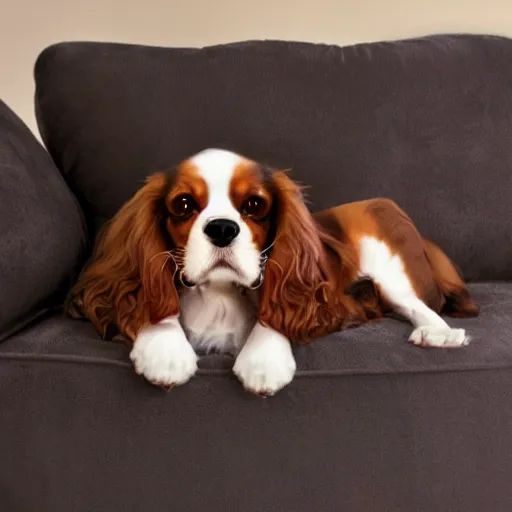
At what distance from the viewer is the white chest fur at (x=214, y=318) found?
1.07 meters

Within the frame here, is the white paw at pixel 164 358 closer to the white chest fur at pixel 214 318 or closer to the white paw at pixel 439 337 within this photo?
the white chest fur at pixel 214 318

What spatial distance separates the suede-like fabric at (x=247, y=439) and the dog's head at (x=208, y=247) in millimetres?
98

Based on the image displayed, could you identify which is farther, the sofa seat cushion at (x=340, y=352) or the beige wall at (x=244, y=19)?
the beige wall at (x=244, y=19)

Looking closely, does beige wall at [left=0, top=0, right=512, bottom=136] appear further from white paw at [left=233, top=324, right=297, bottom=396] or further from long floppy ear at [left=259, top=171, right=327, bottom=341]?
white paw at [left=233, top=324, right=297, bottom=396]

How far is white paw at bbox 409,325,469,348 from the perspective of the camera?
1046 millimetres

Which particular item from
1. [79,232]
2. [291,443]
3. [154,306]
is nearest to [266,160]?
[79,232]

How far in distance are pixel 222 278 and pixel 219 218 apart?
91 mm

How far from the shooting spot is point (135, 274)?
Answer: 3.49ft

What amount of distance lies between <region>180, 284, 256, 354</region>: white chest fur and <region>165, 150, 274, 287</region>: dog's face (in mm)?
49

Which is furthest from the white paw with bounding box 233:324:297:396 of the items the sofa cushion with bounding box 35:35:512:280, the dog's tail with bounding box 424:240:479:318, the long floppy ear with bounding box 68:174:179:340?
the sofa cushion with bounding box 35:35:512:280

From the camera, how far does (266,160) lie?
1.49 metres

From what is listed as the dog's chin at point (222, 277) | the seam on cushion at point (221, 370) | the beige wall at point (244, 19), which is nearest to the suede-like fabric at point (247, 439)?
the seam on cushion at point (221, 370)

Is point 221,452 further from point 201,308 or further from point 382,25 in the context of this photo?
point 382,25

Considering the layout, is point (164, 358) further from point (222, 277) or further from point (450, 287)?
point (450, 287)
